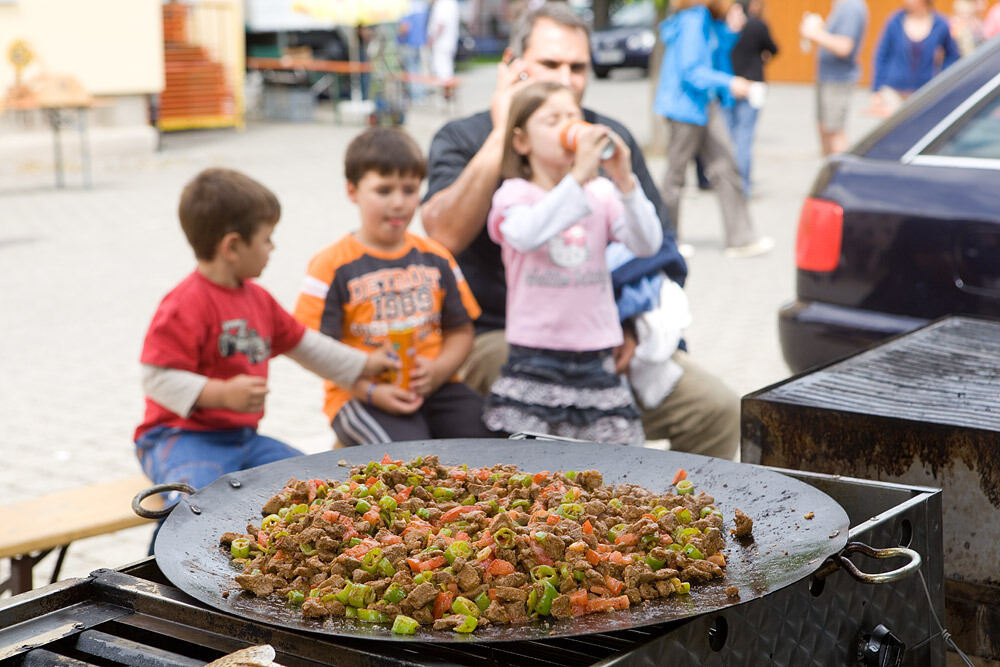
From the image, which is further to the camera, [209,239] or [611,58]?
[611,58]

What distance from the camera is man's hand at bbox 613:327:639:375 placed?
3.94m

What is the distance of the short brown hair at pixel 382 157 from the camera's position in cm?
386

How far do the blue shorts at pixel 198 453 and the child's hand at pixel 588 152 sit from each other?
113 cm

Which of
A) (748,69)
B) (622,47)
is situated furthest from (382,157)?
(622,47)

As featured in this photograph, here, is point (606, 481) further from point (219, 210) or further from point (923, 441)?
point (219, 210)

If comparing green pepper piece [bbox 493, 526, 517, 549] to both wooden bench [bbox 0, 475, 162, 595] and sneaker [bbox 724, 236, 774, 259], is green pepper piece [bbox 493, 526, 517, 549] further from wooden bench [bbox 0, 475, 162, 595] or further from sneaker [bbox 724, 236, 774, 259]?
sneaker [bbox 724, 236, 774, 259]

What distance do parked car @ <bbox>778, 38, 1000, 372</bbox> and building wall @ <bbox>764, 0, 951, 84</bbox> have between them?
2582 cm

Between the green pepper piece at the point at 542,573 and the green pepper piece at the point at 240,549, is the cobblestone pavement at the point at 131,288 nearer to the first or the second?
the green pepper piece at the point at 240,549

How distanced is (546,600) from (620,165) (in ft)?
6.14

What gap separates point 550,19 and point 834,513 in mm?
2448

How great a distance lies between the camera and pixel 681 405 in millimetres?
4062

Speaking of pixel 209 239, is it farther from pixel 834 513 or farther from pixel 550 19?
pixel 834 513

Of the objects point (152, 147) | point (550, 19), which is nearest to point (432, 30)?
point (152, 147)

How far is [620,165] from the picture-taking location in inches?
135
